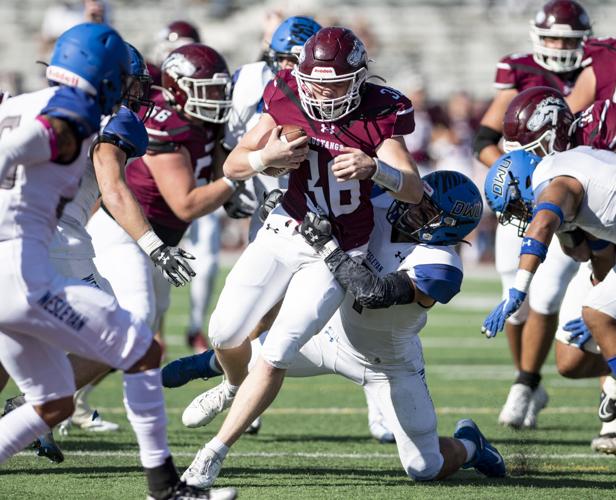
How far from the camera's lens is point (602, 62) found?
6812mm

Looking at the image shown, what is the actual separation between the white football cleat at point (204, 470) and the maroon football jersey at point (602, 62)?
3.33m

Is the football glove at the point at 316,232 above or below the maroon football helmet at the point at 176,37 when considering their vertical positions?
above

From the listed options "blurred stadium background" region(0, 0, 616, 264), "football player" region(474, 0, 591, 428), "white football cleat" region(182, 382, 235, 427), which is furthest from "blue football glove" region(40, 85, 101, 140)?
"blurred stadium background" region(0, 0, 616, 264)

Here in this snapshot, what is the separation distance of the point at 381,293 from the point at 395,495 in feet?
2.62

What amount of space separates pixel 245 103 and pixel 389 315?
1.95m

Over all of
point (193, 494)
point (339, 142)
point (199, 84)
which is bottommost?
point (193, 494)

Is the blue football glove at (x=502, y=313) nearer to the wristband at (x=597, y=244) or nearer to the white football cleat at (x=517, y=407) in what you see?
the wristband at (x=597, y=244)

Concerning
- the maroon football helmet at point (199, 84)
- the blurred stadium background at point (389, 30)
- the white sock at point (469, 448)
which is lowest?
the blurred stadium background at point (389, 30)

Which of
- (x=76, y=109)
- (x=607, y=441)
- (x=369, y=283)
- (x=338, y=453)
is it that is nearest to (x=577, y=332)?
(x=607, y=441)

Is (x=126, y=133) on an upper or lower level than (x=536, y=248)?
upper

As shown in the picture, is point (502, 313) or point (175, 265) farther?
point (175, 265)

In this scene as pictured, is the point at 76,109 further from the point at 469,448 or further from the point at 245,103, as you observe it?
the point at 245,103

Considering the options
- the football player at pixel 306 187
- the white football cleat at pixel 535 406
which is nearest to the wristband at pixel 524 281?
the football player at pixel 306 187

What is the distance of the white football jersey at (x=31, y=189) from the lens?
3732 millimetres
